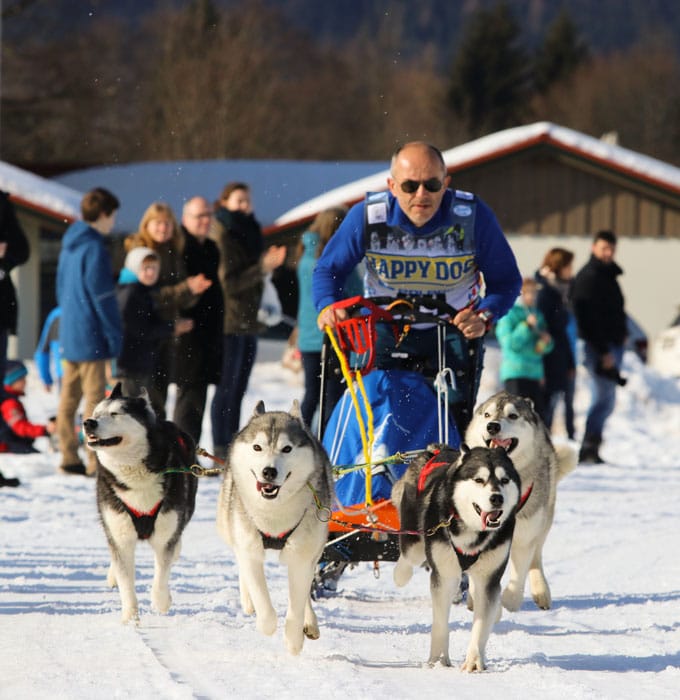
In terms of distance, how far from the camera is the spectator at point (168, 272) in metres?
7.79

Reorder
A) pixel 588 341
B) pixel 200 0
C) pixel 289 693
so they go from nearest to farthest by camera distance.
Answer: pixel 289 693 < pixel 588 341 < pixel 200 0

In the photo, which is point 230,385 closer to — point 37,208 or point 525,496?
point 525,496

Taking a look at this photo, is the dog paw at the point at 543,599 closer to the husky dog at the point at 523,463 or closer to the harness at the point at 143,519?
the husky dog at the point at 523,463

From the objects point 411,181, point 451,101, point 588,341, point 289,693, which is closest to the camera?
point 289,693

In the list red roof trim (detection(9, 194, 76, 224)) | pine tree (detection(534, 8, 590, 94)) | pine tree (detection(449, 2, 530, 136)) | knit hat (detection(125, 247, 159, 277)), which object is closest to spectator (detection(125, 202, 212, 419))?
knit hat (detection(125, 247, 159, 277))

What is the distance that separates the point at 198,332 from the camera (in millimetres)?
7996

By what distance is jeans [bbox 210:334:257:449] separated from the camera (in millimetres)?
8289

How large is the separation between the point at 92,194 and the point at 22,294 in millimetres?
9404

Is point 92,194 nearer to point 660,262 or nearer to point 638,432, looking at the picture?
point 638,432

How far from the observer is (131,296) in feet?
26.5

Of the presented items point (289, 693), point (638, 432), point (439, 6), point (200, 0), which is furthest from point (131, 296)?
point (439, 6)

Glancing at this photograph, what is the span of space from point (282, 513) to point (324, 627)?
717 mm

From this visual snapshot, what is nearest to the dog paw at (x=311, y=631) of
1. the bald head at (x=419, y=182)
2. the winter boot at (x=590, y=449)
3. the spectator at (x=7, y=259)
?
the bald head at (x=419, y=182)

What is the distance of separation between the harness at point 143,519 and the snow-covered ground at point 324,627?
0.90 ft
